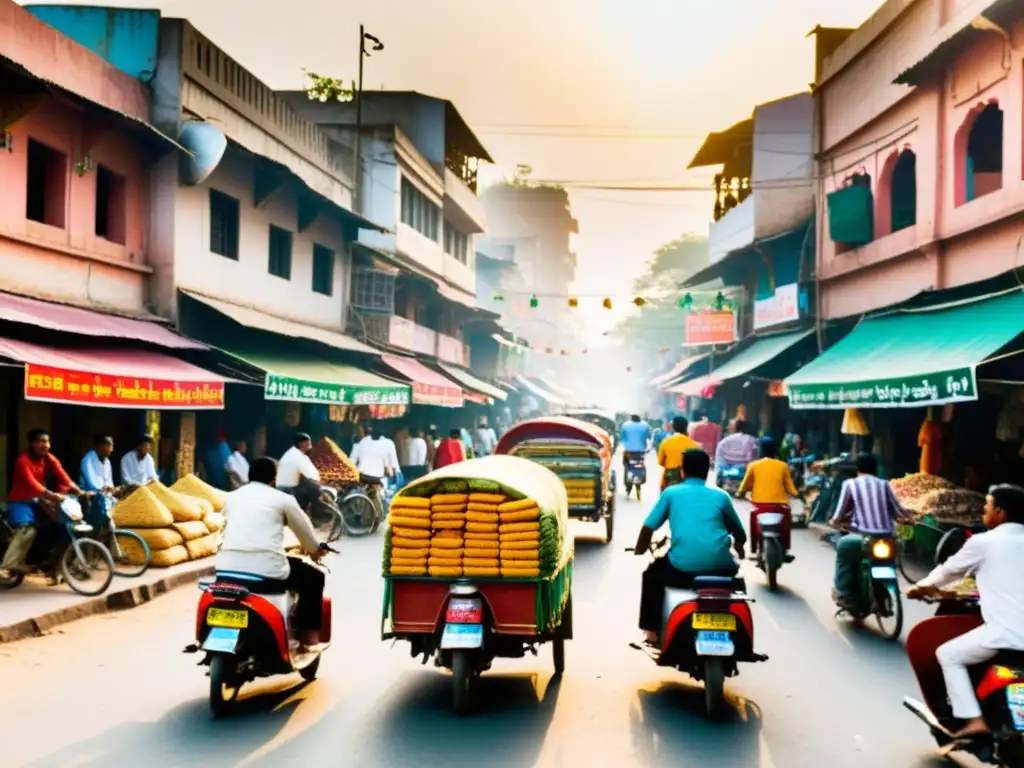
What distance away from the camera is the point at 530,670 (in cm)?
761

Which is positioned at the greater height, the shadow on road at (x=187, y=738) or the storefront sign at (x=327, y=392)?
the storefront sign at (x=327, y=392)

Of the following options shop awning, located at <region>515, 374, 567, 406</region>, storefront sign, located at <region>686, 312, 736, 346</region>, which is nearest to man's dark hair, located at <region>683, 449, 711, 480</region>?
storefront sign, located at <region>686, 312, 736, 346</region>

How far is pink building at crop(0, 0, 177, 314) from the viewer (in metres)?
13.0

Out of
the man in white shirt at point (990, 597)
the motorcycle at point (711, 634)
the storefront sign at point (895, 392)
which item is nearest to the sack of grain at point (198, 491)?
the motorcycle at point (711, 634)

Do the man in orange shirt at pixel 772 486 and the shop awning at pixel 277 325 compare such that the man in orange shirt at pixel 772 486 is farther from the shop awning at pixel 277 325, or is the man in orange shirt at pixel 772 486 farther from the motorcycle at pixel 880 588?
the shop awning at pixel 277 325

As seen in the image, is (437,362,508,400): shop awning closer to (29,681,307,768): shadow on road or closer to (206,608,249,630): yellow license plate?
(29,681,307,768): shadow on road

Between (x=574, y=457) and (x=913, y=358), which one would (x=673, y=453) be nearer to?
(x=574, y=457)

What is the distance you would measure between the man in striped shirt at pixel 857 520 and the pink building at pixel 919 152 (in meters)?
6.62

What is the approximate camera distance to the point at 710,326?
3338 cm

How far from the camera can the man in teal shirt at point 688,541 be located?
671cm

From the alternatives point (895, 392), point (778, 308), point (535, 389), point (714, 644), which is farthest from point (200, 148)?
point (535, 389)

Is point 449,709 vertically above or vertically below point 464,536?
below

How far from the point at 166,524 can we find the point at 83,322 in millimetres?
3250

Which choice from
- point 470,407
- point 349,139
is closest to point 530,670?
point 349,139
